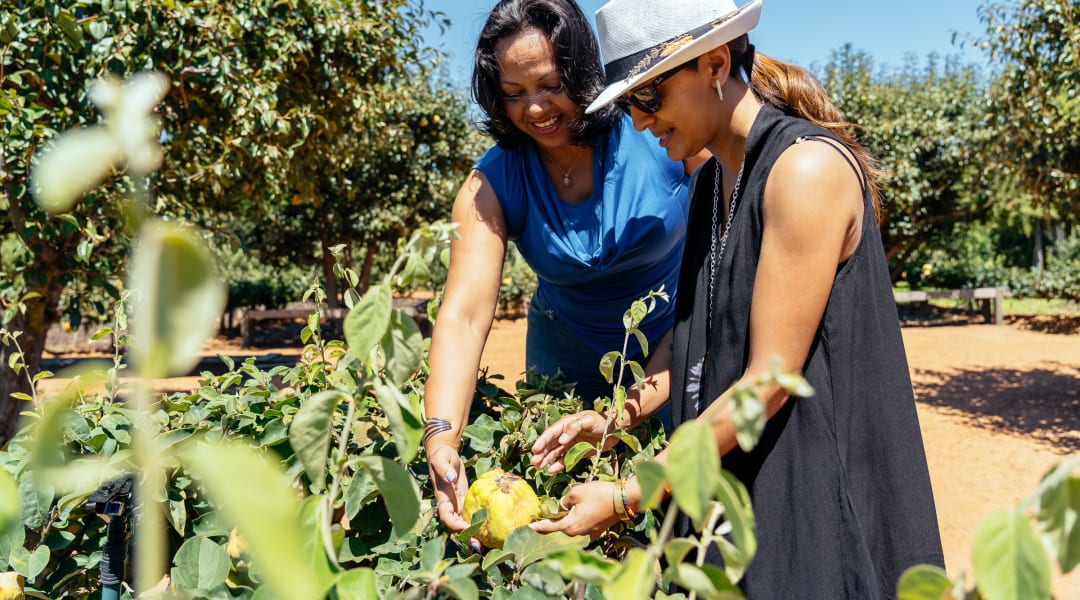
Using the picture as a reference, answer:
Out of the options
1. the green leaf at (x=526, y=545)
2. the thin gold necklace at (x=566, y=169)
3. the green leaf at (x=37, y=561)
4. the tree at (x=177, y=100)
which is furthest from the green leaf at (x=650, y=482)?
the tree at (x=177, y=100)

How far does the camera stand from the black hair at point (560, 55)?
191cm

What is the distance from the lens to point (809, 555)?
1.34m

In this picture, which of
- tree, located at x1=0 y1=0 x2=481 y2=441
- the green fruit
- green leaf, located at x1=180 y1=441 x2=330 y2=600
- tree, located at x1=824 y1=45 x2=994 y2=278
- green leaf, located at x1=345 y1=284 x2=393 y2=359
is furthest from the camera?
tree, located at x1=824 y1=45 x2=994 y2=278

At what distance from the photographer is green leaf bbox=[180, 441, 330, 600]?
224mm

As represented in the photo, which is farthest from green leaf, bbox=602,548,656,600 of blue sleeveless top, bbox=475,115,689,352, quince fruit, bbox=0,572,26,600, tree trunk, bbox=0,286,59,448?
tree trunk, bbox=0,286,59,448

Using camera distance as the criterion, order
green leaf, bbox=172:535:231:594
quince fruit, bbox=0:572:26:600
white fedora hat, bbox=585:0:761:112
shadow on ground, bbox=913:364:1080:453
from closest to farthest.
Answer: green leaf, bbox=172:535:231:594
quince fruit, bbox=0:572:26:600
white fedora hat, bbox=585:0:761:112
shadow on ground, bbox=913:364:1080:453

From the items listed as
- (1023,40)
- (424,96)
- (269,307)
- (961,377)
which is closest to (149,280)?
(1023,40)

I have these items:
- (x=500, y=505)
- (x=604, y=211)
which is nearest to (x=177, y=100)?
(x=604, y=211)

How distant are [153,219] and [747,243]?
1.26 m

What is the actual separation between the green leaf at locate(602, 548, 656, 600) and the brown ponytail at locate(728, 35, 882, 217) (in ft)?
4.03

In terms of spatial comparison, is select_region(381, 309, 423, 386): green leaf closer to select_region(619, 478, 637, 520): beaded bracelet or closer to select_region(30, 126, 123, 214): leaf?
select_region(30, 126, 123, 214): leaf

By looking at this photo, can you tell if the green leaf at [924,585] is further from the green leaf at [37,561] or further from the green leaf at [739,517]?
the green leaf at [37,561]

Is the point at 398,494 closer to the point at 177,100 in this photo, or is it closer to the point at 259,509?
the point at 259,509

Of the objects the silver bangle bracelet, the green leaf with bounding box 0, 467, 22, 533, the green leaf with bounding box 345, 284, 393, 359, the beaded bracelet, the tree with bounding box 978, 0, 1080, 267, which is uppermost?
the tree with bounding box 978, 0, 1080, 267
